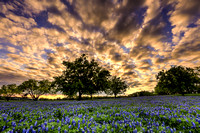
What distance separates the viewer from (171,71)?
31.9 m

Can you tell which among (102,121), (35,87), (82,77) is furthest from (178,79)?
(35,87)

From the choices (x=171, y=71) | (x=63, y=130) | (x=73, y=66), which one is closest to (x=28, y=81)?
(x=73, y=66)

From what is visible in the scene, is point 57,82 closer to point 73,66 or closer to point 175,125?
point 73,66

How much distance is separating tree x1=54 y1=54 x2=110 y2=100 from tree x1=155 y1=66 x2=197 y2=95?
19.7 m

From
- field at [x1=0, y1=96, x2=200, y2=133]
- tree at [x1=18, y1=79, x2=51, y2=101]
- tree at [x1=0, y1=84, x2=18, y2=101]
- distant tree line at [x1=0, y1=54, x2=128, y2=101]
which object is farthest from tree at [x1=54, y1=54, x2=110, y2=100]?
tree at [x1=0, y1=84, x2=18, y2=101]

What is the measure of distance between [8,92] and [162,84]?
271ft

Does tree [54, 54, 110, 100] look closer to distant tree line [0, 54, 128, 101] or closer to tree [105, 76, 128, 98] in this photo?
distant tree line [0, 54, 128, 101]

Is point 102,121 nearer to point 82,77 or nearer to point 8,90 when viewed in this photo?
point 82,77

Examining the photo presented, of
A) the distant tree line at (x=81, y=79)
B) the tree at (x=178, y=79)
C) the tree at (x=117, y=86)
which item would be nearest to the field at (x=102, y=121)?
the distant tree line at (x=81, y=79)

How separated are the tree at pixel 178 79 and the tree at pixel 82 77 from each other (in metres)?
19.7

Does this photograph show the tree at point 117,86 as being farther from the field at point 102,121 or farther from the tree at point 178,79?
the field at point 102,121

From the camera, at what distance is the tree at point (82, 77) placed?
25938 millimetres

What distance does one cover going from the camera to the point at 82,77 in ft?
89.3

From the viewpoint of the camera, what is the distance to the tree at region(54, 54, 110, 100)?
85.1 feet
